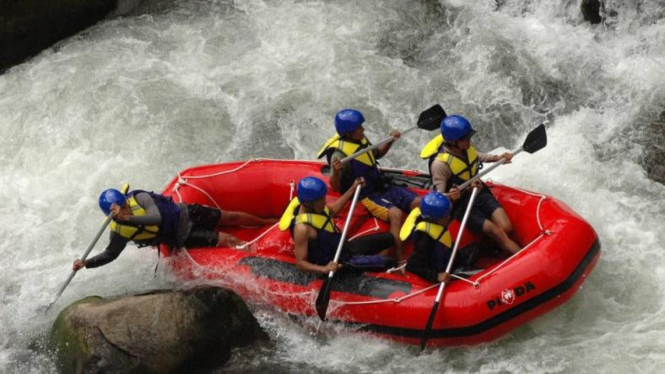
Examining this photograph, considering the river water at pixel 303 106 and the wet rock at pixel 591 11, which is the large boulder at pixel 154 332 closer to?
the river water at pixel 303 106

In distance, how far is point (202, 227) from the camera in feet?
24.1

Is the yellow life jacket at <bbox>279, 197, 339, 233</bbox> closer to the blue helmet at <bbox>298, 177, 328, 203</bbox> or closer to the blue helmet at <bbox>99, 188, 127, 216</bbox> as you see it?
the blue helmet at <bbox>298, 177, 328, 203</bbox>

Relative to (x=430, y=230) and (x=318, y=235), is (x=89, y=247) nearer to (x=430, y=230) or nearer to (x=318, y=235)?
(x=318, y=235)

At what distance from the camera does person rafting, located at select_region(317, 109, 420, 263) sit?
23.3 feet

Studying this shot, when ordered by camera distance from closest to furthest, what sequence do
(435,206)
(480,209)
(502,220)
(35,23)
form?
(435,206)
(502,220)
(480,209)
(35,23)

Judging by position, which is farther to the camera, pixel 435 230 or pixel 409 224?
pixel 409 224

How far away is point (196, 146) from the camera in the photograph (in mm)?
9352

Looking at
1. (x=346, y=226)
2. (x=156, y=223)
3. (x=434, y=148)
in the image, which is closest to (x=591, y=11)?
(x=434, y=148)

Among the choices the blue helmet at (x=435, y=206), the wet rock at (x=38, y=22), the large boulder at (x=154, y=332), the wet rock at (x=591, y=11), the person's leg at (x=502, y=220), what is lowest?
the large boulder at (x=154, y=332)

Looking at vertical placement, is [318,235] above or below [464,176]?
below

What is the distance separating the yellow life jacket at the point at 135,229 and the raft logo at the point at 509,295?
268 cm

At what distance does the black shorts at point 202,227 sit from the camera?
23.8 feet

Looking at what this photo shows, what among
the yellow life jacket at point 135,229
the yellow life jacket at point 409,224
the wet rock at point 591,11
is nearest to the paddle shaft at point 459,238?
the yellow life jacket at point 409,224

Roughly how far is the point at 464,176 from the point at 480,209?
29 cm
